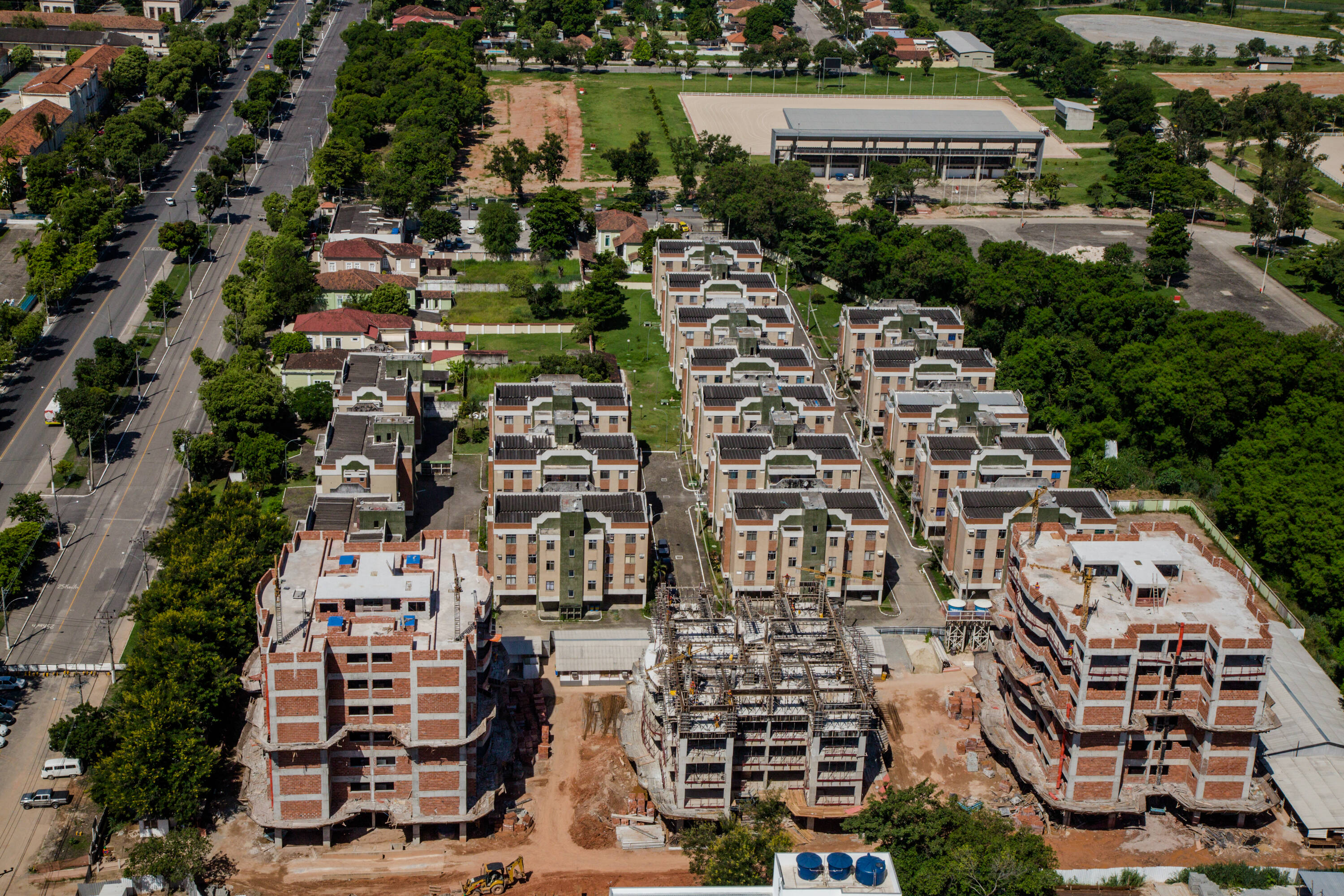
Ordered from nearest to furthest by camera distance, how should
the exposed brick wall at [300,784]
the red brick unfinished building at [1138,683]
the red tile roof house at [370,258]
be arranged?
the exposed brick wall at [300,784], the red brick unfinished building at [1138,683], the red tile roof house at [370,258]

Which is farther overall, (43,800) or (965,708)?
(965,708)

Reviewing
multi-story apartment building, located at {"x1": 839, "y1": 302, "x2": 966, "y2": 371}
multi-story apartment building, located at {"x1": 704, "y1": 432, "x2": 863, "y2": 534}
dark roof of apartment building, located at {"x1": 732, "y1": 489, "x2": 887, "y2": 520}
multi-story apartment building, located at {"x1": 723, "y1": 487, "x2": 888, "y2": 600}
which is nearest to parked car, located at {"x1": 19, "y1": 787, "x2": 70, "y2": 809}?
multi-story apartment building, located at {"x1": 723, "y1": 487, "x2": 888, "y2": 600}

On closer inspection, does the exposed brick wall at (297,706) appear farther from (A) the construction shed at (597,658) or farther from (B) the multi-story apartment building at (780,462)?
(B) the multi-story apartment building at (780,462)

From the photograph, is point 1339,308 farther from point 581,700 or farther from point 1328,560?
point 581,700

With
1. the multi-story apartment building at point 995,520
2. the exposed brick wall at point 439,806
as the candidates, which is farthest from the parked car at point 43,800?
the multi-story apartment building at point 995,520

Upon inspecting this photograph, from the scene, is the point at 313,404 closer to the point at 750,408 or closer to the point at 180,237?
the point at 750,408

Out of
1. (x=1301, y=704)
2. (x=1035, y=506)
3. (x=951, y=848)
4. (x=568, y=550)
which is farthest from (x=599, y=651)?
(x=1301, y=704)
